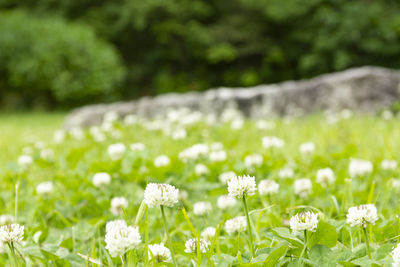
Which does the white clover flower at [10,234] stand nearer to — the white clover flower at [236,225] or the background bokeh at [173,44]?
the white clover flower at [236,225]

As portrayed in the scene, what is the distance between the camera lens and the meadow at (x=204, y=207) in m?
0.70

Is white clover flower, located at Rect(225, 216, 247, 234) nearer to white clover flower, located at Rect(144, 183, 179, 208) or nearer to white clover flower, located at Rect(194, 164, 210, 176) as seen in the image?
white clover flower, located at Rect(144, 183, 179, 208)

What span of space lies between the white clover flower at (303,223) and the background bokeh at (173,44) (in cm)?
1042

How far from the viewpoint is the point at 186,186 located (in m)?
1.54

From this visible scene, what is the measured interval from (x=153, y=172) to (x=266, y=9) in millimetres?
13037

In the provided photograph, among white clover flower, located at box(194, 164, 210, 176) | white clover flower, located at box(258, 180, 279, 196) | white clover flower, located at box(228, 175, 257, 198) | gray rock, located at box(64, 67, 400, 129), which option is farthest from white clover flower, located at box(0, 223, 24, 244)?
gray rock, located at box(64, 67, 400, 129)

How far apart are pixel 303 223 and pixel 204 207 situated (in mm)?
562

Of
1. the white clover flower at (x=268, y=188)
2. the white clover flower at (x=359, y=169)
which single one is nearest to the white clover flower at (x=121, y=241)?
the white clover flower at (x=268, y=188)

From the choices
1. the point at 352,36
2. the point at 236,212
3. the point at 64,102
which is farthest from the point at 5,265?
the point at 352,36

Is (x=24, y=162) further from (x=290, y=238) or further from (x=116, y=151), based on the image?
(x=290, y=238)

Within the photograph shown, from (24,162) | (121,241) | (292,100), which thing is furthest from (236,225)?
(292,100)

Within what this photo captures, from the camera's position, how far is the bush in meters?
10.3

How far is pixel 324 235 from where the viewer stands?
718 mm

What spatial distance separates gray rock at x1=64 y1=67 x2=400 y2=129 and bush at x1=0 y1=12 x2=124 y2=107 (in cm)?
585
